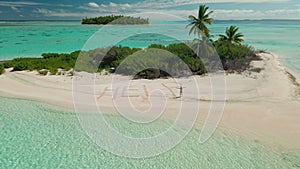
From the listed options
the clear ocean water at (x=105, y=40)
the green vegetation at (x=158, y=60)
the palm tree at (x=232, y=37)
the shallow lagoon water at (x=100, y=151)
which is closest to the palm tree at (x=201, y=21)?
the green vegetation at (x=158, y=60)

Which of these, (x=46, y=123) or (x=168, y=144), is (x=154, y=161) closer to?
(x=168, y=144)

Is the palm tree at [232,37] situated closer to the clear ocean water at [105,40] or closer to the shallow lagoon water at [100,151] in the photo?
the clear ocean water at [105,40]

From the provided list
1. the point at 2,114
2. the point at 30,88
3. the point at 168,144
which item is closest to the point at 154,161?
the point at 168,144

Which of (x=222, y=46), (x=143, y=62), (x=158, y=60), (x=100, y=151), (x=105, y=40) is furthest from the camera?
(x=105, y=40)

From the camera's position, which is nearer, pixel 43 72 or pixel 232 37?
pixel 43 72

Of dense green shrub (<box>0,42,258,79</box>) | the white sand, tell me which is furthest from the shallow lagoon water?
dense green shrub (<box>0,42,258,79</box>)

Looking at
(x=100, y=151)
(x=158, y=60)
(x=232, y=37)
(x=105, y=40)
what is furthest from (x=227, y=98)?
(x=105, y=40)

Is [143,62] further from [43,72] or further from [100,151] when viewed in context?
[100,151]
